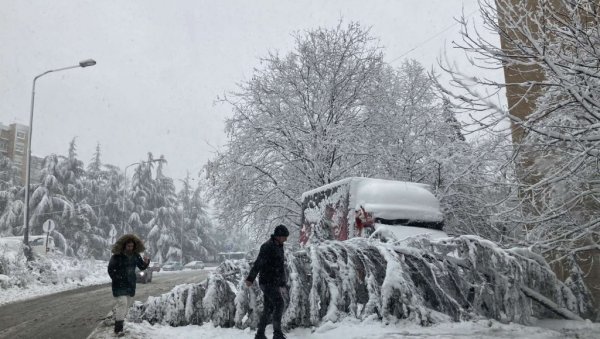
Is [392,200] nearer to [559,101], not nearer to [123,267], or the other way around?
[559,101]

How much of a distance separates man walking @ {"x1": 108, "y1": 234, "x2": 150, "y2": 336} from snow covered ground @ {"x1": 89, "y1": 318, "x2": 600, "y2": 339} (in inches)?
14.7

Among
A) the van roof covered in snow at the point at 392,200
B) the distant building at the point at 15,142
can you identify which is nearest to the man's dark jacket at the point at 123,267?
the van roof covered in snow at the point at 392,200

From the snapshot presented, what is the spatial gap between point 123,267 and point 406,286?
172 inches

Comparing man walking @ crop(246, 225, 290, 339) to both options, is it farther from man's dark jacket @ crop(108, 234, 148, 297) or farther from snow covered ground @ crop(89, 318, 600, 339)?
man's dark jacket @ crop(108, 234, 148, 297)

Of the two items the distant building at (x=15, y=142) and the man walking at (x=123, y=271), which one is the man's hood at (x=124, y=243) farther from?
the distant building at (x=15, y=142)

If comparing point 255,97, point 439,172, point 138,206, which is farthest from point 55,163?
point 439,172

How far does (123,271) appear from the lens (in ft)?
24.6

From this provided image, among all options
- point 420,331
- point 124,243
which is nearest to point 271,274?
point 420,331

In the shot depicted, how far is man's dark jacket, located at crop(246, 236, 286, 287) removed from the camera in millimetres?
6055

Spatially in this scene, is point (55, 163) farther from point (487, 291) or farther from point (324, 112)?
point (487, 291)

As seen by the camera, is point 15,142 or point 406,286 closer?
point 406,286

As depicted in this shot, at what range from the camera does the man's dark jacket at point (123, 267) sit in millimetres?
7324

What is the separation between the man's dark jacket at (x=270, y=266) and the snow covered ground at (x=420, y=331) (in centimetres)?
83

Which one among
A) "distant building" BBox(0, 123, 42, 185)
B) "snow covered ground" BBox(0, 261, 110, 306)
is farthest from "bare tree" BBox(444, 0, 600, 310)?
"distant building" BBox(0, 123, 42, 185)
